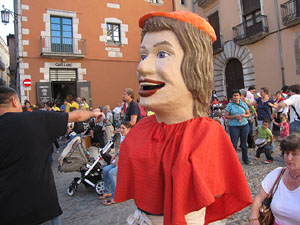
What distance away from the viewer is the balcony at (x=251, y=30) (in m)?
11.3

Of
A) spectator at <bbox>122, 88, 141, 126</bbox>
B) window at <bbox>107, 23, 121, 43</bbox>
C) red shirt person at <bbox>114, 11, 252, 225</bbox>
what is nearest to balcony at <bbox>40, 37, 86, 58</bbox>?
window at <bbox>107, 23, 121, 43</bbox>

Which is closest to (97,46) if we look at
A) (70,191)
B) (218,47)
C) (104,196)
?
(218,47)

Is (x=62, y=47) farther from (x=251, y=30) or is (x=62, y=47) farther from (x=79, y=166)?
(x=79, y=166)

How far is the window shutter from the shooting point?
39.1 ft

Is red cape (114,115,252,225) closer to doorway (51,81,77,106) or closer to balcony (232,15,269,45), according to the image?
balcony (232,15,269,45)

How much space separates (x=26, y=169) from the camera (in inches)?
73.1

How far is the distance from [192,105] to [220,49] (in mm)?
13098

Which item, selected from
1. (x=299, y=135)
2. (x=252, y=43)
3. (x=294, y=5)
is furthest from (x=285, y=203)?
(x=252, y=43)

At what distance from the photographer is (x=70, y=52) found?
40.5 ft

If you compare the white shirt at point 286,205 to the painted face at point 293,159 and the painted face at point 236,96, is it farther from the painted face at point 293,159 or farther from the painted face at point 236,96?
the painted face at point 236,96

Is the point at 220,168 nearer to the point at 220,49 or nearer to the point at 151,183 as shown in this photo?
the point at 151,183

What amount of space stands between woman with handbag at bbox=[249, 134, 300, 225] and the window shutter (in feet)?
38.7

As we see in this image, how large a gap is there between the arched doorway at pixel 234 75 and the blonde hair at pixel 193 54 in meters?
12.3

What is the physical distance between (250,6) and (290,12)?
238 cm
